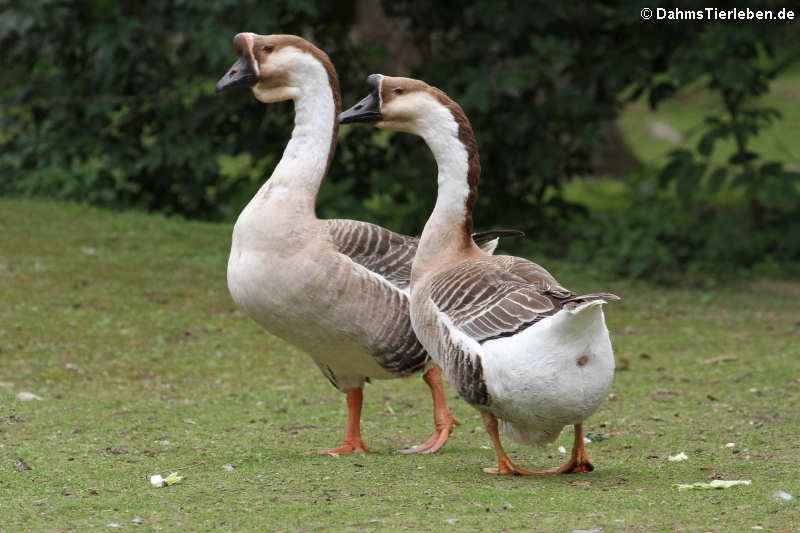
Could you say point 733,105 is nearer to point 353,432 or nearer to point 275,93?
point 275,93

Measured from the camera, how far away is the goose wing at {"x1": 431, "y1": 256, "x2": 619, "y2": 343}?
432cm

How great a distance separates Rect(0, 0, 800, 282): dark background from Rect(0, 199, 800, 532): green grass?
0.91 metres

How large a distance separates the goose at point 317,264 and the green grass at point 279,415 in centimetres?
49

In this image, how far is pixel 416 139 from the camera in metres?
12.4

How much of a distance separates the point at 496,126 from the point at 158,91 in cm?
384

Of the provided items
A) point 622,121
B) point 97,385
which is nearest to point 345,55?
point 97,385

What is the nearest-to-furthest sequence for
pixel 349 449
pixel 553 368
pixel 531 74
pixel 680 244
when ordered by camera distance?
1. pixel 553 368
2. pixel 349 449
3. pixel 531 74
4. pixel 680 244

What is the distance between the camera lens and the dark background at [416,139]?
424 inches

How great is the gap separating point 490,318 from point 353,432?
4.89 feet

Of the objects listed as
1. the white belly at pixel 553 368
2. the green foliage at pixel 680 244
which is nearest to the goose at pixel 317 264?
the white belly at pixel 553 368

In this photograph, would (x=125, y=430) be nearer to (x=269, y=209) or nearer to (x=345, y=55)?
(x=269, y=209)

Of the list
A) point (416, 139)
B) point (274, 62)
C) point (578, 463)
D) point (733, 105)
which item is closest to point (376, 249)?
point (274, 62)

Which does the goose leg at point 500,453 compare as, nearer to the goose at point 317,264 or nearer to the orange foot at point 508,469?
the orange foot at point 508,469

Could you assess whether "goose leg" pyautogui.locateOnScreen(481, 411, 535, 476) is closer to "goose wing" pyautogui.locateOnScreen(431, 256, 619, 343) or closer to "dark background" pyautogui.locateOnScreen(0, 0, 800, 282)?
"goose wing" pyautogui.locateOnScreen(431, 256, 619, 343)
